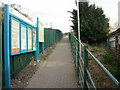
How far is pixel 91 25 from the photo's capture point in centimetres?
1745

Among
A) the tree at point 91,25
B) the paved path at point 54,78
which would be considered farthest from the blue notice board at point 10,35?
the tree at point 91,25

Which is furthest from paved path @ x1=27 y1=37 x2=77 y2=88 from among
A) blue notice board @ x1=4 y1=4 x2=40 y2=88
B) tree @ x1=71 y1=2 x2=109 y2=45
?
tree @ x1=71 y1=2 x2=109 y2=45

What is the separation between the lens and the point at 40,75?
5246mm

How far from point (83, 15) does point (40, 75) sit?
585 inches

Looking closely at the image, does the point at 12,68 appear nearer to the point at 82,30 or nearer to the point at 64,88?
the point at 64,88

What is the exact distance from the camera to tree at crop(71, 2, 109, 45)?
17188 millimetres

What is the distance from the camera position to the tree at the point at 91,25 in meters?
17.2

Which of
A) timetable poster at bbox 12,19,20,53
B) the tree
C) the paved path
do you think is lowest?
the paved path

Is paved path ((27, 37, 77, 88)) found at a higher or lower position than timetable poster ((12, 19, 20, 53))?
lower

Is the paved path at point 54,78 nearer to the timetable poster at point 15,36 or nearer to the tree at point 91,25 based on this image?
the timetable poster at point 15,36

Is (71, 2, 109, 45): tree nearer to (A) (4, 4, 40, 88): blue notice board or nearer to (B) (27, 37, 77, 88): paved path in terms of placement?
(B) (27, 37, 77, 88): paved path

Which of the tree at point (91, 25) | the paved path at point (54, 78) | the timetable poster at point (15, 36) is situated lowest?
the paved path at point (54, 78)

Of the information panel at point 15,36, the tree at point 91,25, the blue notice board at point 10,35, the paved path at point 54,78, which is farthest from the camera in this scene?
the tree at point 91,25

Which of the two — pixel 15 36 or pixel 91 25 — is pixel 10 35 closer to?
pixel 15 36
